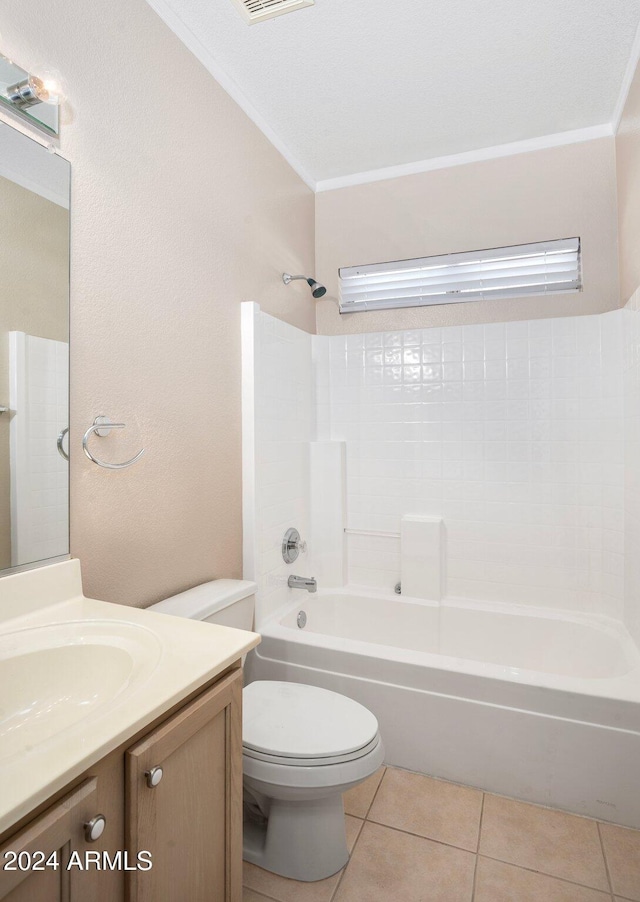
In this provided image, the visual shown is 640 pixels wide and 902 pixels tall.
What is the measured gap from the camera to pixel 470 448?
2.65 metres

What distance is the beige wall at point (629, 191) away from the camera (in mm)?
2062

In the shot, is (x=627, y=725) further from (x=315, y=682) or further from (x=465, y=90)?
(x=465, y=90)

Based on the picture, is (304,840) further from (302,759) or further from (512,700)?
(512,700)

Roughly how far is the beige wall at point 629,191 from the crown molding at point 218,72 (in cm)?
150

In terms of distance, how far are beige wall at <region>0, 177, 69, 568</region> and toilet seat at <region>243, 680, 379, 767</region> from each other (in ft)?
2.74

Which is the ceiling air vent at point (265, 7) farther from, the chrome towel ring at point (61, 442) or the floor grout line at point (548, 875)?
the floor grout line at point (548, 875)

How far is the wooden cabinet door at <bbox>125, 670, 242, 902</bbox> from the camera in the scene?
859 millimetres

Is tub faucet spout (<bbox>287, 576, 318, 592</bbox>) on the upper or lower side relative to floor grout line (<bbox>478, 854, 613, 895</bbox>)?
upper

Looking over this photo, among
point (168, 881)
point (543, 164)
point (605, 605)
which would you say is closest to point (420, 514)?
point (605, 605)

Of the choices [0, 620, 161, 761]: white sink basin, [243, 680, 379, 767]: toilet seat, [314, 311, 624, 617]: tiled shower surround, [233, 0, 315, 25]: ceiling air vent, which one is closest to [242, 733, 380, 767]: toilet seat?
[243, 680, 379, 767]: toilet seat

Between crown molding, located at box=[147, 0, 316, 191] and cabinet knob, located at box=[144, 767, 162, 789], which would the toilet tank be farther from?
crown molding, located at box=[147, 0, 316, 191]

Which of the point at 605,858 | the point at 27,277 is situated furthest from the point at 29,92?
the point at 605,858

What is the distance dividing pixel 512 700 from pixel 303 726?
777mm

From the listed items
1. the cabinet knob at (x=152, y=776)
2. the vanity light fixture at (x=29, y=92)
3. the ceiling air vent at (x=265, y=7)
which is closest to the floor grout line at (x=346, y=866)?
the cabinet knob at (x=152, y=776)
